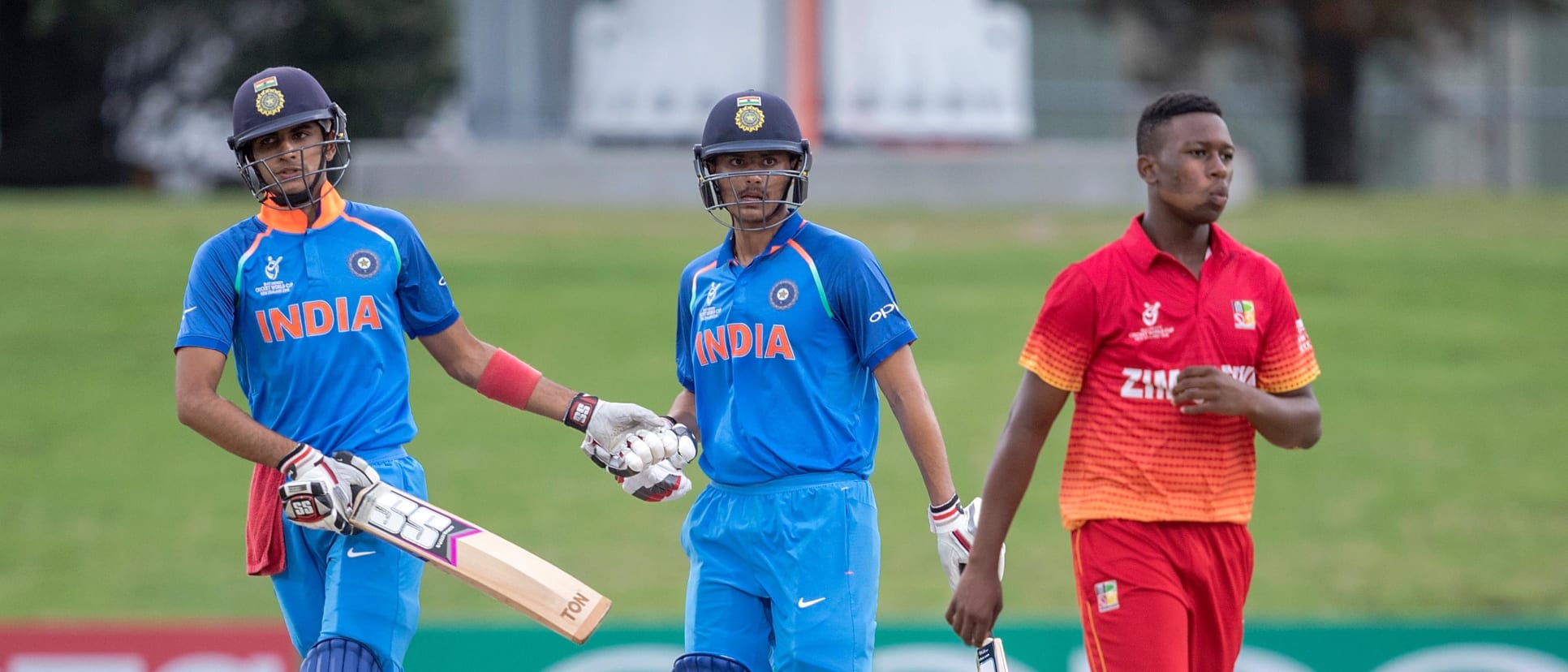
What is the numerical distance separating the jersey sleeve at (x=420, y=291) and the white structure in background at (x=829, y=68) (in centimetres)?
1652

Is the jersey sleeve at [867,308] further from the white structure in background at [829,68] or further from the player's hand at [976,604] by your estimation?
the white structure in background at [829,68]

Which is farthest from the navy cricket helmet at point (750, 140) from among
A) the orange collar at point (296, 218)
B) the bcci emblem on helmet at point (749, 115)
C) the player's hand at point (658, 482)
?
the orange collar at point (296, 218)

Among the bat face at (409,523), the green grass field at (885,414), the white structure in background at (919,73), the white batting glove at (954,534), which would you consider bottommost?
the green grass field at (885,414)

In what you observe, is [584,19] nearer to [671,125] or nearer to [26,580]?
[671,125]

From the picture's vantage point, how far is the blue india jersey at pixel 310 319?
4.23 meters

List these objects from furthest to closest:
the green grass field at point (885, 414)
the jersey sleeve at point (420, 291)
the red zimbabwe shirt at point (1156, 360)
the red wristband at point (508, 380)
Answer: the green grass field at point (885, 414) → the red wristband at point (508, 380) → the jersey sleeve at point (420, 291) → the red zimbabwe shirt at point (1156, 360)

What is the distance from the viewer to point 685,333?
4668 millimetres

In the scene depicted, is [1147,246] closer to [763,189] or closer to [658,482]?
[763,189]

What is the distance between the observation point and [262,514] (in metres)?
4.28

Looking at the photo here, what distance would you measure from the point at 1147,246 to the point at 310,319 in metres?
2.03

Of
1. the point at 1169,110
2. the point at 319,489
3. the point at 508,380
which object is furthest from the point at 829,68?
the point at 319,489

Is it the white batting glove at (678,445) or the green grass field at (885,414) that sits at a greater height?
the white batting glove at (678,445)

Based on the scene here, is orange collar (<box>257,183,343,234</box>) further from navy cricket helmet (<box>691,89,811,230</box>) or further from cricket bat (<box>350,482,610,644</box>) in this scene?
navy cricket helmet (<box>691,89,811,230</box>)

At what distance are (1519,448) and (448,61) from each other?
1788 centimetres
